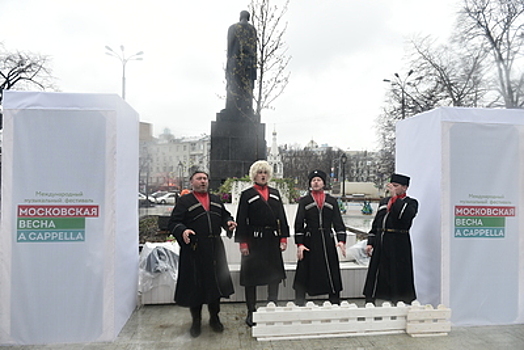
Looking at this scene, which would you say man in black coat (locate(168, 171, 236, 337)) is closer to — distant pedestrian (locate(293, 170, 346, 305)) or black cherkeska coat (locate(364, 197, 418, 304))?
distant pedestrian (locate(293, 170, 346, 305))

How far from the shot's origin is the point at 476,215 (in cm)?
484

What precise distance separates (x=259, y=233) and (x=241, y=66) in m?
8.32

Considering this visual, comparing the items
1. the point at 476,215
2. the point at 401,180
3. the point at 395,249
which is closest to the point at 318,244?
the point at 395,249

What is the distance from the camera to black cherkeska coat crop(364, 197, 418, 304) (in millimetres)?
4672

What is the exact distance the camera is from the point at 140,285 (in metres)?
5.42

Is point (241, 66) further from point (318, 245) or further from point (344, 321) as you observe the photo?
point (344, 321)

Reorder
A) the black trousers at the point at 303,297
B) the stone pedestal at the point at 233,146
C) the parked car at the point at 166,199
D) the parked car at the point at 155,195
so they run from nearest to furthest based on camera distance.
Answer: the black trousers at the point at 303,297
the stone pedestal at the point at 233,146
the parked car at the point at 155,195
the parked car at the point at 166,199

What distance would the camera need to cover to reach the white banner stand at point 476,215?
4.76m

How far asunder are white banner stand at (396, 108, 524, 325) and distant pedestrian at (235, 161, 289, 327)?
193cm

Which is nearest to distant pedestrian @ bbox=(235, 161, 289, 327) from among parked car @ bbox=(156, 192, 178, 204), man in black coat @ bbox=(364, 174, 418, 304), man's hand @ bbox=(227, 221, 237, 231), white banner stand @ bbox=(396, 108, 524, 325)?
man's hand @ bbox=(227, 221, 237, 231)

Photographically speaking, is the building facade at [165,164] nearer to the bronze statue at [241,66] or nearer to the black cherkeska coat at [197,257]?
the bronze statue at [241,66]

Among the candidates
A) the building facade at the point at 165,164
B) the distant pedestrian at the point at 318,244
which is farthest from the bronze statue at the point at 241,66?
the distant pedestrian at the point at 318,244

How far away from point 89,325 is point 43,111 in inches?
89.8

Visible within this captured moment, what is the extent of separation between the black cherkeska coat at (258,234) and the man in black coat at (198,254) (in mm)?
227
